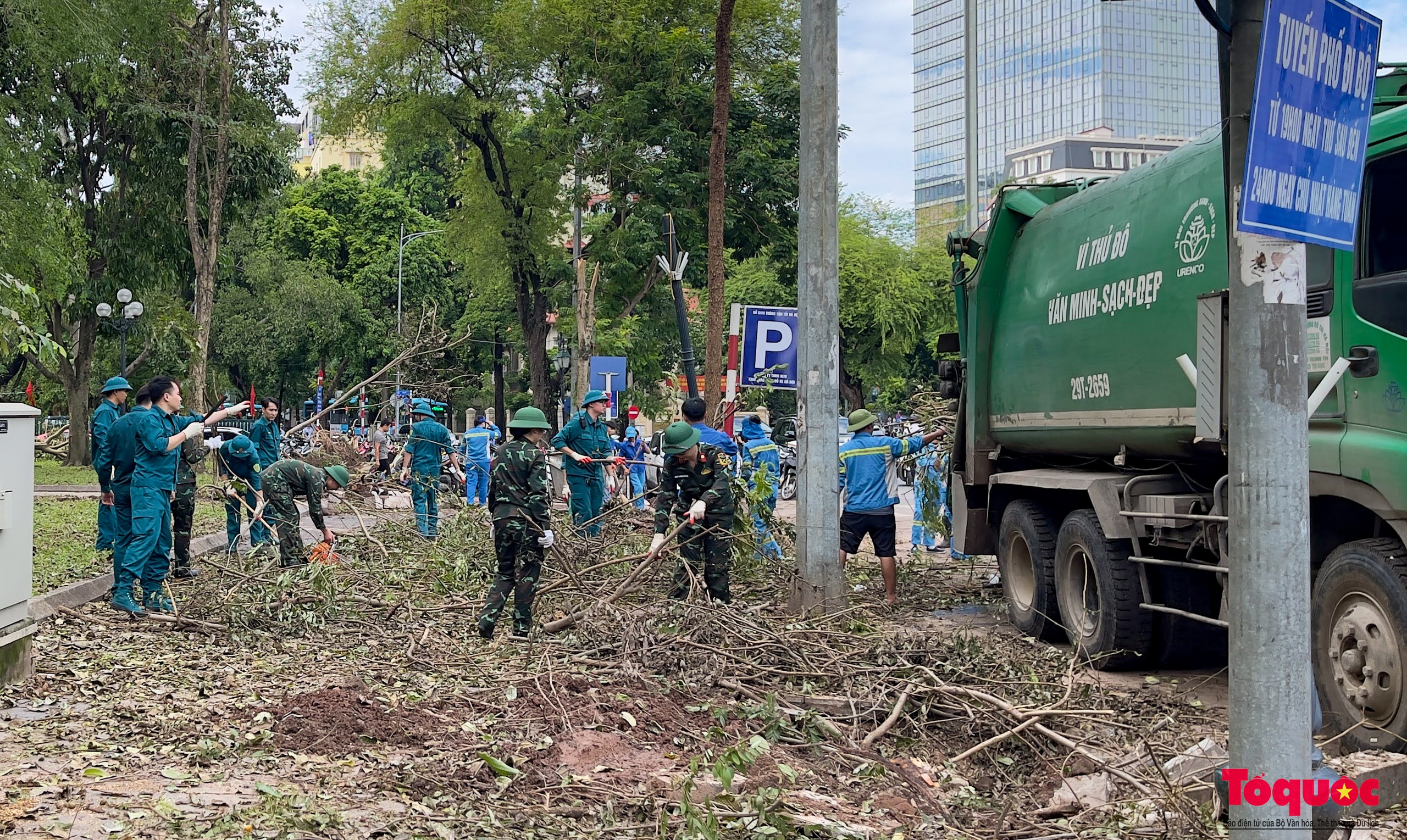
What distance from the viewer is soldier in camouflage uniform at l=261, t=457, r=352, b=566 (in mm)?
11273

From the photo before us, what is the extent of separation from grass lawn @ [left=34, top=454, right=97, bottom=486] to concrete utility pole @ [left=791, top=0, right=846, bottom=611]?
19.8m

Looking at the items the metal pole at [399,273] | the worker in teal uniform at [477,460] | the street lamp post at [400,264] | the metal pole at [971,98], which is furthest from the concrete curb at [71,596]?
the street lamp post at [400,264]

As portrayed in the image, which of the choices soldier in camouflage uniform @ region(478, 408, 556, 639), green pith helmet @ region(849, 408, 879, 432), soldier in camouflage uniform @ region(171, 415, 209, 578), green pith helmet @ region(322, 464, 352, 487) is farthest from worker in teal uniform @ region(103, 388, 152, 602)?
green pith helmet @ region(849, 408, 879, 432)

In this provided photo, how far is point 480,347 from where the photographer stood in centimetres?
5259

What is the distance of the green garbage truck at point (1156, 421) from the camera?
5.64 meters

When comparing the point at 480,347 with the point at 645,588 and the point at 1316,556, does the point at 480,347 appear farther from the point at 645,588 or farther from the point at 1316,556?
the point at 1316,556

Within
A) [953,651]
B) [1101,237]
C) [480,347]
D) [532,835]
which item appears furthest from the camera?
[480,347]

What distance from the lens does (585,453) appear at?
46.1ft

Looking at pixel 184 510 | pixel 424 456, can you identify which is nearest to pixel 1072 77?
pixel 424 456

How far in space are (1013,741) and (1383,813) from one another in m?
1.61

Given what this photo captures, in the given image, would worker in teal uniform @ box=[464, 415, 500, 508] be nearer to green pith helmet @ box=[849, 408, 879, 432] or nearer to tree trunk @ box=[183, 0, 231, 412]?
tree trunk @ box=[183, 0, 231, 412]

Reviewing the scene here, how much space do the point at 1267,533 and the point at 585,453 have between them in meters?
11.0

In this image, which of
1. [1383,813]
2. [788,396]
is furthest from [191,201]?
[788,396]

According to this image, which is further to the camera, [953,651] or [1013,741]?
[953,651]
